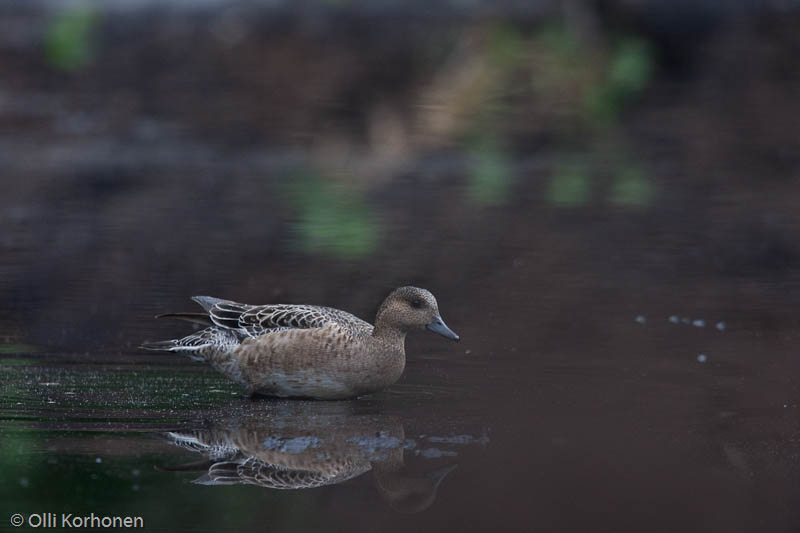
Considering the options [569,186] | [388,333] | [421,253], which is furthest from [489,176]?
[388,333]

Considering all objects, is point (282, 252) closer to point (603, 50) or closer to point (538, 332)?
point (538, 332)

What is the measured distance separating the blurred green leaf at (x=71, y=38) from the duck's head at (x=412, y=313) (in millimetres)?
9772

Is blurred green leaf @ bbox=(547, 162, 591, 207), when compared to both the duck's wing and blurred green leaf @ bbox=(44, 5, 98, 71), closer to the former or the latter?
the duck's wing

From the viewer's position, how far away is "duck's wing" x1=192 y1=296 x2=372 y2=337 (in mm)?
6176

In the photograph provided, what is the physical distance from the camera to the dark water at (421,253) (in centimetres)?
477

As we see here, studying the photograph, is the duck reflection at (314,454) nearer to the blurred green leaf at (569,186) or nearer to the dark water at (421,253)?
the dark water at (421,253)

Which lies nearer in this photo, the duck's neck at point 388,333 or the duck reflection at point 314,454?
the duck reflection at point 314,454

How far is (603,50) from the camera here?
1384 cm

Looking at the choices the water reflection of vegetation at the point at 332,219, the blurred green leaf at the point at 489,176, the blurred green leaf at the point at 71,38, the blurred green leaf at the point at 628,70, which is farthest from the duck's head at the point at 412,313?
the blurred green leaf at the point at 71,38

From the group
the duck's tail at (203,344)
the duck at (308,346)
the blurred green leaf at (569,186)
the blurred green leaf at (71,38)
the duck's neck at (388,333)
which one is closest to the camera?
the duck at (308,346)

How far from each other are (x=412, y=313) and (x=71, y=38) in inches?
417

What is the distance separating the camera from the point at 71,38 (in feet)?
51.2

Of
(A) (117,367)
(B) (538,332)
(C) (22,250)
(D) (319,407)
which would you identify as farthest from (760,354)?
(C) (22,250)

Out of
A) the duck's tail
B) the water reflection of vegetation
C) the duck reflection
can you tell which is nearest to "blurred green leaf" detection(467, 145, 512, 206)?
the water reflection of vegetation
